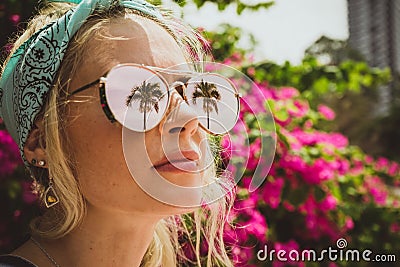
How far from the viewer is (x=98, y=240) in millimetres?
1062

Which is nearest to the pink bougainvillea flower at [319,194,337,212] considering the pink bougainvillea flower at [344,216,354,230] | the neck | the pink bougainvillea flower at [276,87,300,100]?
the pink bougainvillea flower at [344,216,354,230]

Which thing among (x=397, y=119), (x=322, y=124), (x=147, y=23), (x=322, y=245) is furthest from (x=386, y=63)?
(x=147, y=23)

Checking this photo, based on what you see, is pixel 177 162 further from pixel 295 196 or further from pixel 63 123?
pixel 295 196

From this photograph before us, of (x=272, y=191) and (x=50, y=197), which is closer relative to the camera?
(x=50, y=197)

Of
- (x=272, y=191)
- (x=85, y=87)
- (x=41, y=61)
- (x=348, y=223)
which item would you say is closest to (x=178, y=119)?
(x=85, y=87)

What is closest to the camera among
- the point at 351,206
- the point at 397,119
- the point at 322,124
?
the point at 351,206

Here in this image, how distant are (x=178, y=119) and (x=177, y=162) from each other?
0.22 ft

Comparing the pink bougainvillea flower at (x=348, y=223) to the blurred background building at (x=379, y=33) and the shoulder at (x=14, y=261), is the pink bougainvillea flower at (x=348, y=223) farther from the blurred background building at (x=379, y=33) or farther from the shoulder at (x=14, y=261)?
the blurred background building at (x=379, y=33)

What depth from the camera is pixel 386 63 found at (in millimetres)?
5145

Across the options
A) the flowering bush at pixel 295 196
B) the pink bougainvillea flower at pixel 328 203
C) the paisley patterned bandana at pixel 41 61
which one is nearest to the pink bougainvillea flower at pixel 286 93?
the flowering bush at pixel 295 196

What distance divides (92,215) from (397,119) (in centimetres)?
551

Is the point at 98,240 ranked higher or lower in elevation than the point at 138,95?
lower

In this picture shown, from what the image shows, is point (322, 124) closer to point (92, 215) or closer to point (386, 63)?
point (92, 215)

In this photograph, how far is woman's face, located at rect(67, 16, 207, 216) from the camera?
94cm
